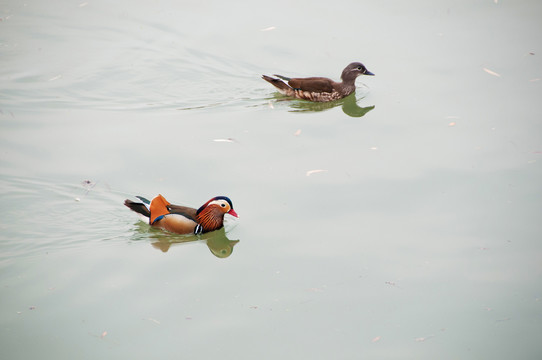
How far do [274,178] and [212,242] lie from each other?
4.18ft

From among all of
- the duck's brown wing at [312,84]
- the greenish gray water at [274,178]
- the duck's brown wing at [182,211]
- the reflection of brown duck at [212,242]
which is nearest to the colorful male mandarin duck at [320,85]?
the duck's brown wing at [312,84]

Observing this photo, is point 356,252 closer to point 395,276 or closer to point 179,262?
point 395,276

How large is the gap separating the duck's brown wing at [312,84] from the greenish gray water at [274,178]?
1.09ft

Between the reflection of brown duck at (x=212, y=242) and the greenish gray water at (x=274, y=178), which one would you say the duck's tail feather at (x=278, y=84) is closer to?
the greenish gray water at (x=274, y=178)

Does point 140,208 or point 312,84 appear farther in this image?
point 312,84

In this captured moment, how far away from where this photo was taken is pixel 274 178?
28.0 feet

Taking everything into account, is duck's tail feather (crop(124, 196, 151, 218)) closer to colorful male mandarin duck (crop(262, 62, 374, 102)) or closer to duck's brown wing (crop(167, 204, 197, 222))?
duck's brown wing (crop(167, 204, 197, 222))

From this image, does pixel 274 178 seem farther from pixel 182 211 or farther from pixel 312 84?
pixel 312 84

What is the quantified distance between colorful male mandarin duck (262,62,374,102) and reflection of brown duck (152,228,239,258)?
3.79 metres

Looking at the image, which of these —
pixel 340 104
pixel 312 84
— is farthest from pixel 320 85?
pixel 340 104

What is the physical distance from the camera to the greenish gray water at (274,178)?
20.7 ft

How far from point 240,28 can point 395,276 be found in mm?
7329

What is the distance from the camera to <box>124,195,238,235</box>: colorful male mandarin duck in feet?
25.2

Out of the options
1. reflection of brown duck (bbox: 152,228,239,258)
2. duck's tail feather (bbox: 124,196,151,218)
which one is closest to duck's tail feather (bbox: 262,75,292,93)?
reflection of brown duck (bbox: 152,228,239,258)
